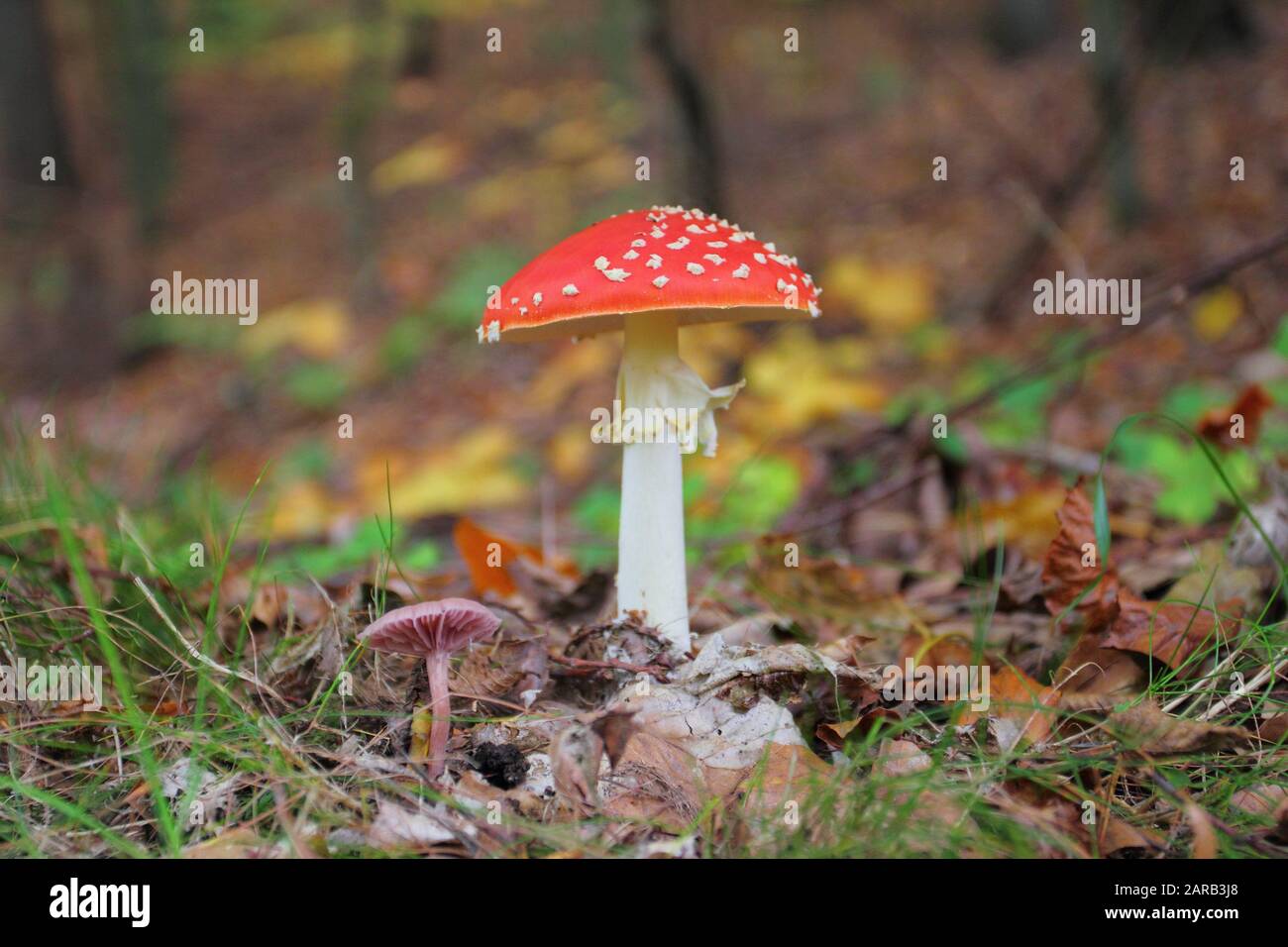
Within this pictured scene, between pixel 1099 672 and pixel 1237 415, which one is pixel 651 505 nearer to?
pixel 1099 672

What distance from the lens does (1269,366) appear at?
567 centimetres

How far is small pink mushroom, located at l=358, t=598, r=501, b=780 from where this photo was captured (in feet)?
6.70

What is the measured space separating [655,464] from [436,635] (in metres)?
0.96

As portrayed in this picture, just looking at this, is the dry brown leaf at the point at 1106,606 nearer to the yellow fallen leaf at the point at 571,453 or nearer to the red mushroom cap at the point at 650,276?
the red mushroom cap at the point at 650,276

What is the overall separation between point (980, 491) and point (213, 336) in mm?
11018

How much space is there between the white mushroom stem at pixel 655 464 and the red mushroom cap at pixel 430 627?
73 cm

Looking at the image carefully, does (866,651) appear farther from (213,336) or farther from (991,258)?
(213,336)

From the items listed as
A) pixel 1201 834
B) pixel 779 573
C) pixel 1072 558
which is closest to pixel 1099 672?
pixel 1072 558

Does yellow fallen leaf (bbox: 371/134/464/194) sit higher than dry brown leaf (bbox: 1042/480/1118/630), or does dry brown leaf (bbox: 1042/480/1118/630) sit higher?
yellow fallen leaf (bbox: 371/134/464/194)

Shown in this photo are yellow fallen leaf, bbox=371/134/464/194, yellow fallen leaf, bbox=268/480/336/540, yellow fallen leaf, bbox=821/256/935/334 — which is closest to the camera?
yellow fallen leaf, bbox=268/480/336/540

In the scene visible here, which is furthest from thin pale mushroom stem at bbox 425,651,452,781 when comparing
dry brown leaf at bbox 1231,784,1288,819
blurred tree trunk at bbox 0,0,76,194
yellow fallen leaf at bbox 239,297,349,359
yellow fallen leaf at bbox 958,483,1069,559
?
blurred tree trunk at bbox 0,0,76,194

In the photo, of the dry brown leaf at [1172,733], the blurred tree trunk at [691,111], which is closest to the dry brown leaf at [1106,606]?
the dry brown leaf at [1172,733]

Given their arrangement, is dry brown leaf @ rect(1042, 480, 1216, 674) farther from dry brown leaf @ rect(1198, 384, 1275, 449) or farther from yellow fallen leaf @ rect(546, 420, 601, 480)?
yellow fallen leaf @ rect(546, 420, 601, 480)
